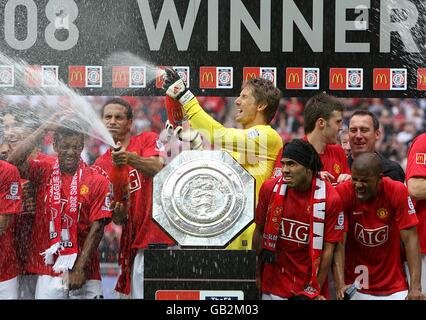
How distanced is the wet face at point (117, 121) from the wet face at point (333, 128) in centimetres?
100

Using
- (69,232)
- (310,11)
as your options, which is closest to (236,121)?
(310,11)

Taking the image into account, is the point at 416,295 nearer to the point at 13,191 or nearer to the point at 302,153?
the point at 302,153

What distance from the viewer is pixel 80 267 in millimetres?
6086

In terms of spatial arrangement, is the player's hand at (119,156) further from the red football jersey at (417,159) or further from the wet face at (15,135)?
the red football jersey at (417,159)

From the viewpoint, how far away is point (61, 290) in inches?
240

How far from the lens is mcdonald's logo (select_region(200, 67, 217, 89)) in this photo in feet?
19.1

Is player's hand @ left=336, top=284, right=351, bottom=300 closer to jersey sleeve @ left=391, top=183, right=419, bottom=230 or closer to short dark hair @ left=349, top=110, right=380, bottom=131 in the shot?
jersey sleeve @ left=391, top=183, right=419, bottom=230

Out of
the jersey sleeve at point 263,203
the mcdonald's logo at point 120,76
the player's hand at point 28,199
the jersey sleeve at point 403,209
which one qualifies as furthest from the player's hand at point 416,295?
the player's hand at point 28,199

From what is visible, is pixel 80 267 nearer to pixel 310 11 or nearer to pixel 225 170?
pixel 225 170

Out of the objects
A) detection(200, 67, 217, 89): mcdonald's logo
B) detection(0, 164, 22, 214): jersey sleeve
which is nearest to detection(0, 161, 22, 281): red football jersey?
detection(0, 164, 22, 214): jersey sleeve

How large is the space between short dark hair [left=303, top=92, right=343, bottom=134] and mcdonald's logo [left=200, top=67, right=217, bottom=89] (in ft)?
1.59

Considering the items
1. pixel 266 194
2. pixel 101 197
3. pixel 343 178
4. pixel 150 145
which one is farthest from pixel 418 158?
pixel 101 197

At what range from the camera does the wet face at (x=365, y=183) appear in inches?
227

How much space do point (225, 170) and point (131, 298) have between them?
3.48ft
